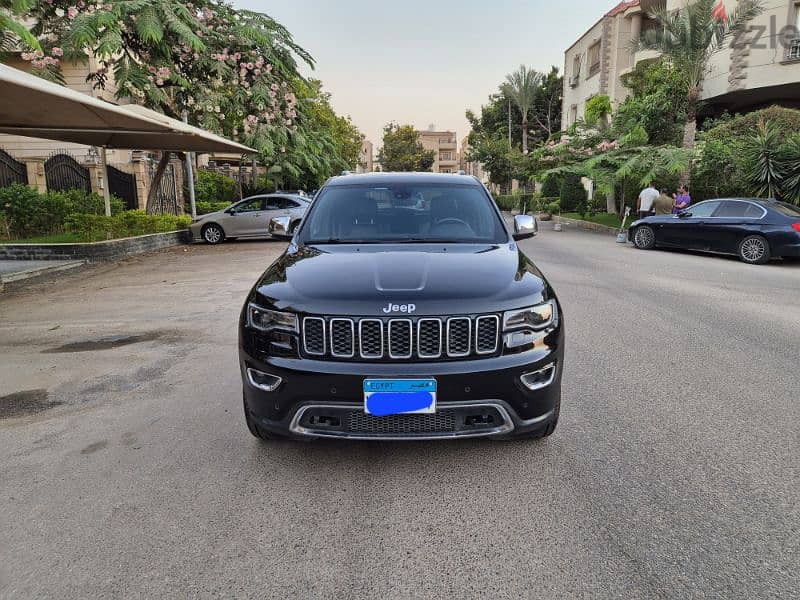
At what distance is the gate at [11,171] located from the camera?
1698 cm

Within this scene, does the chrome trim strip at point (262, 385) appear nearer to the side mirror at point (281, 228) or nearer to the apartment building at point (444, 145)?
the side mirror at point (281, 228)

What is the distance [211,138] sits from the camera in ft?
44.6

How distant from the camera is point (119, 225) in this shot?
542 inches

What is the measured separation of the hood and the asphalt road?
98 cm

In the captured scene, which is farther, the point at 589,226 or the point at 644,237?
the point at 589,226

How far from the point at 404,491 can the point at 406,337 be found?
2.75ft

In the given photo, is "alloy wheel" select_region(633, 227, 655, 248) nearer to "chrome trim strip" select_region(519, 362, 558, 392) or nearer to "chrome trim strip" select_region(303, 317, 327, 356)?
"chrome trim strip" select_region(519, 362, 558, 392)

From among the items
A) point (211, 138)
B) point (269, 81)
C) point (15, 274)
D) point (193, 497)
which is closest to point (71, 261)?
point (15, 274)

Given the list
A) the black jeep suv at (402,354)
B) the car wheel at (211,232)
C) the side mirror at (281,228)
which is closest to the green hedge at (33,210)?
the car wheel at (211,232)

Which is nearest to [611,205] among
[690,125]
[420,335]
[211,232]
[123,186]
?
[690,125]

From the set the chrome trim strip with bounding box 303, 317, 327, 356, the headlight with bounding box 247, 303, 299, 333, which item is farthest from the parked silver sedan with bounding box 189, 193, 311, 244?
the chrome trim strip with bounding box 303, 317, 327, 356

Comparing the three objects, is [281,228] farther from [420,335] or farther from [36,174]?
[36,174]

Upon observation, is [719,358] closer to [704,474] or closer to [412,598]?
[704,474]

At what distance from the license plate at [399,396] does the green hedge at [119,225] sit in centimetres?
1228
